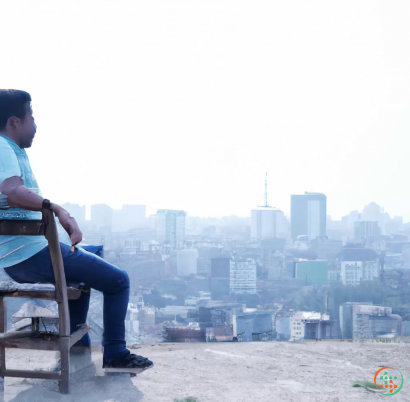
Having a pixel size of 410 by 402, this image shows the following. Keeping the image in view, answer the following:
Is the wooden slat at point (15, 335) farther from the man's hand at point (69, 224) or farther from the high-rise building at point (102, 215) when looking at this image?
the high-rise building at point (102, 215)

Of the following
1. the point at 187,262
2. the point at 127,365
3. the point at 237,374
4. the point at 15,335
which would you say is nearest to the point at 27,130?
the point at 15,335

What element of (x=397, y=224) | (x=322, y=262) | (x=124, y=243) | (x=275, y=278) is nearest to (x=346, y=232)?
(x=397, y=224)

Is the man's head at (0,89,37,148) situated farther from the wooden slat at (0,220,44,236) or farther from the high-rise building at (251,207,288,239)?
the high-rise building at (251,207,288,239)

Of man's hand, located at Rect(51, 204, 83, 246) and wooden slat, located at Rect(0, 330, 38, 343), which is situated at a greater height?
man's hand, located at Rect(51, 204, 83, 246)

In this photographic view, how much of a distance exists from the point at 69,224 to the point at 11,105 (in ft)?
2.39

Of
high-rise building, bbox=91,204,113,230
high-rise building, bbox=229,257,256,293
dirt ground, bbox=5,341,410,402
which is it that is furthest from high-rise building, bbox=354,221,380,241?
dirt ground, bbox=5,341,410,402

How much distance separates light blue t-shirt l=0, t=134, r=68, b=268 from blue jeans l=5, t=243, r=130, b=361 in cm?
5

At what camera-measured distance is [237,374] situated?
263 centimetres

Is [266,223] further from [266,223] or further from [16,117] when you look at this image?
[16,117]

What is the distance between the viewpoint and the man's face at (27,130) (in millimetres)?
2279

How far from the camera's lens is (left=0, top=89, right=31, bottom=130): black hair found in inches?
88.6

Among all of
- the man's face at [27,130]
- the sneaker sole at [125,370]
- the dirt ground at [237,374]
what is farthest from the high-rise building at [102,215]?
the man's face at [27,130]

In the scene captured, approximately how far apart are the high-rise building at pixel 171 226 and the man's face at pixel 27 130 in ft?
28.3

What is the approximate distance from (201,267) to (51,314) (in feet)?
25.2
